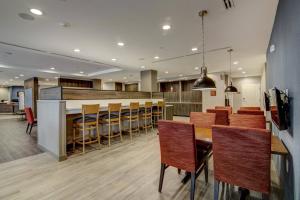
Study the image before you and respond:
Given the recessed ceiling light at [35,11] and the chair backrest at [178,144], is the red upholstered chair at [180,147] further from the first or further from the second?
the recessed ceiling light at [35,11]

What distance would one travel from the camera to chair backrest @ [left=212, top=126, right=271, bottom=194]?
59.2 inches

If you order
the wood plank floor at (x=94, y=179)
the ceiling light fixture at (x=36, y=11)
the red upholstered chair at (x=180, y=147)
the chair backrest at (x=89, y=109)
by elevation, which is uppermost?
the ceiling light fixture at (x=36, y=11)

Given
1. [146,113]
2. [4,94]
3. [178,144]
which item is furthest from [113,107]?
[4,94]

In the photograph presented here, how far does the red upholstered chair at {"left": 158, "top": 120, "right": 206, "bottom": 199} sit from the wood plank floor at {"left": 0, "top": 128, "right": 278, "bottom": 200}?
45 cm

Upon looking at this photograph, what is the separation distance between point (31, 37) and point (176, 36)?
3.35 metres

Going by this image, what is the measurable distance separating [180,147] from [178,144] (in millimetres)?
43

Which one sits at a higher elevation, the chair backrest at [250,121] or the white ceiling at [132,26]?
the white ceiling at [132,26]

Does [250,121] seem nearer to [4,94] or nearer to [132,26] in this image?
[132,26]

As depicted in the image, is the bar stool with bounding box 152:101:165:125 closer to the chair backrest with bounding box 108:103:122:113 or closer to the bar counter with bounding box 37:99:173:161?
the chair backrest with bounding box 108:103:122:113

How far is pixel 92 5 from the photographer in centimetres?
251

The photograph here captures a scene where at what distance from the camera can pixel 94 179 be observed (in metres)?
2.55

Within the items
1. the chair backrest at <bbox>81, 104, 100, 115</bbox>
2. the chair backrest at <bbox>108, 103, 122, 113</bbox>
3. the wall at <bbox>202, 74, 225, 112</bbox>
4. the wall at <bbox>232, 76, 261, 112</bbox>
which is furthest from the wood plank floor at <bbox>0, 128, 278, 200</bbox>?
the wall at <bbox>232, 76, 261, 112</bbox>

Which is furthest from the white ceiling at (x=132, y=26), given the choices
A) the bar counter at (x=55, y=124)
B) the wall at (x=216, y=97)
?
the wall at (x=216, y=97)

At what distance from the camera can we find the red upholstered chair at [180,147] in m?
1.93
